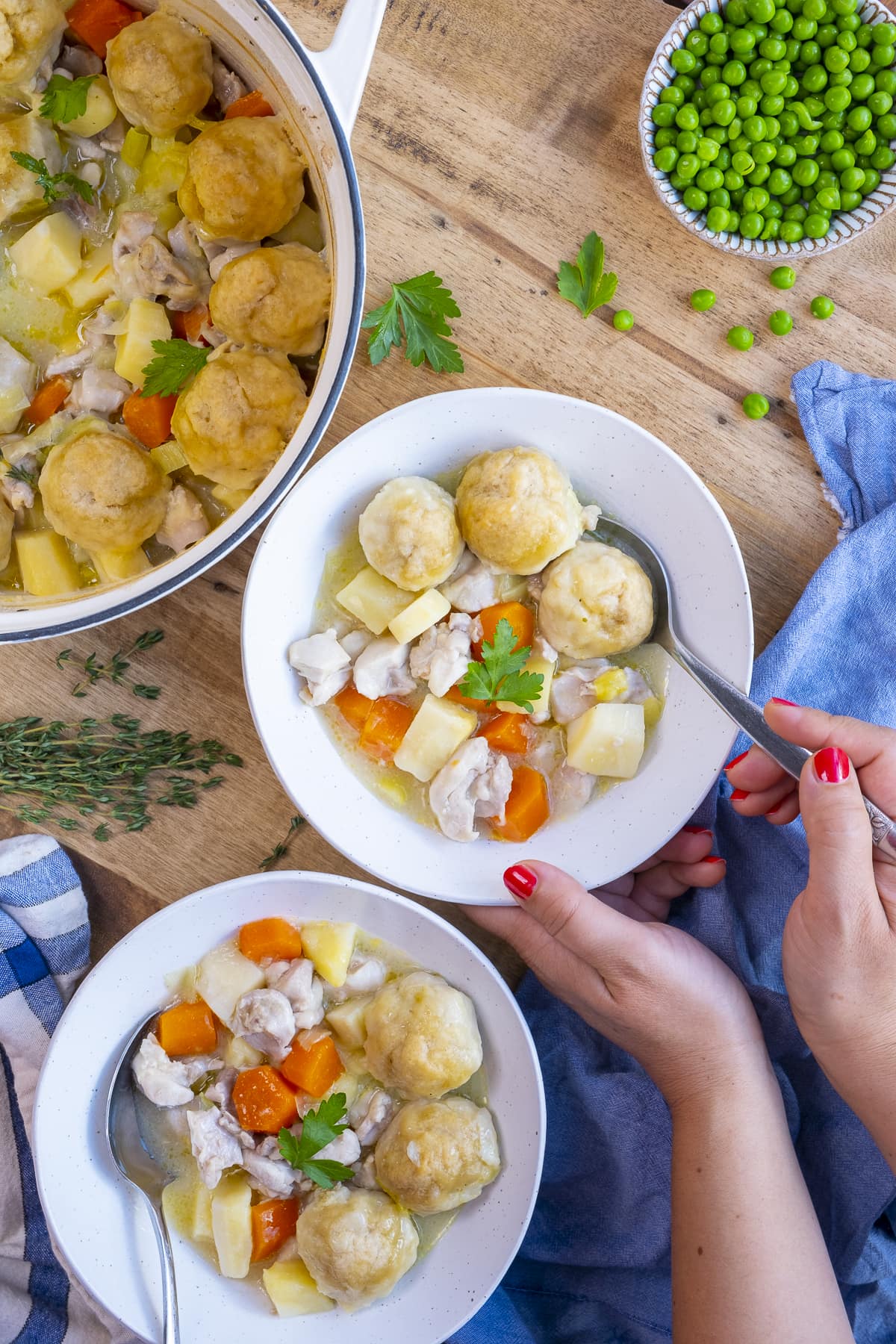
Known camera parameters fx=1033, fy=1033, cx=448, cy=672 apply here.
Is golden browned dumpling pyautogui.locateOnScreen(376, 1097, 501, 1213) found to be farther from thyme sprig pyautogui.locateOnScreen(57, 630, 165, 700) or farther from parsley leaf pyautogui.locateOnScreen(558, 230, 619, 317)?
parsley leaf pyautogui.locateOnScreen(558, 230, 619, 317)

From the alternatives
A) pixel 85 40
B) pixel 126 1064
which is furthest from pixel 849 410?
pixel 126 1064

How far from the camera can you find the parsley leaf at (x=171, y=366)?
261 centimetres

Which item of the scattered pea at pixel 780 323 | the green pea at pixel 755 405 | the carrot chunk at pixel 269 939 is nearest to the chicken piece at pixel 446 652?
the carrot chunk at pixel 269 939

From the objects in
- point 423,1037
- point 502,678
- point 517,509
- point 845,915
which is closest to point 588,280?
point 517,509

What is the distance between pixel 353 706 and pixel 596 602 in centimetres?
72

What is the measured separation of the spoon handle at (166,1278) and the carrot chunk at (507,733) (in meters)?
1.59

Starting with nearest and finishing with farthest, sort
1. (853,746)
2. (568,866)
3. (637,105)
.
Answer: (853,746)
(568,866)
(637,105)

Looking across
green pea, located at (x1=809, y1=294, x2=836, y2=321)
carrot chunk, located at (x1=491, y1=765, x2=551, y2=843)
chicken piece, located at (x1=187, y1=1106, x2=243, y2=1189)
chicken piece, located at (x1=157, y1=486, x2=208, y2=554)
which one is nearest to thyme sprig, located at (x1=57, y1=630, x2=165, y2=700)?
chicken piece, located at (x1=157, y1=486, x2=208, y2=554)

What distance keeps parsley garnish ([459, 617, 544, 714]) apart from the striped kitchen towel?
1.36 meters

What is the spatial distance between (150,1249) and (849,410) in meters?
3.05

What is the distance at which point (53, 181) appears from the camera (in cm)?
260

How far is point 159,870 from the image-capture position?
3094mm

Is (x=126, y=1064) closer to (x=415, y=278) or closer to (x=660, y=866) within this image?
(x=660, y=866)

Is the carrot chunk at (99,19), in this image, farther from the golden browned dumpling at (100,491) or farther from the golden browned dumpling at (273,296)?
the golden browned dumpling at (100,491)
